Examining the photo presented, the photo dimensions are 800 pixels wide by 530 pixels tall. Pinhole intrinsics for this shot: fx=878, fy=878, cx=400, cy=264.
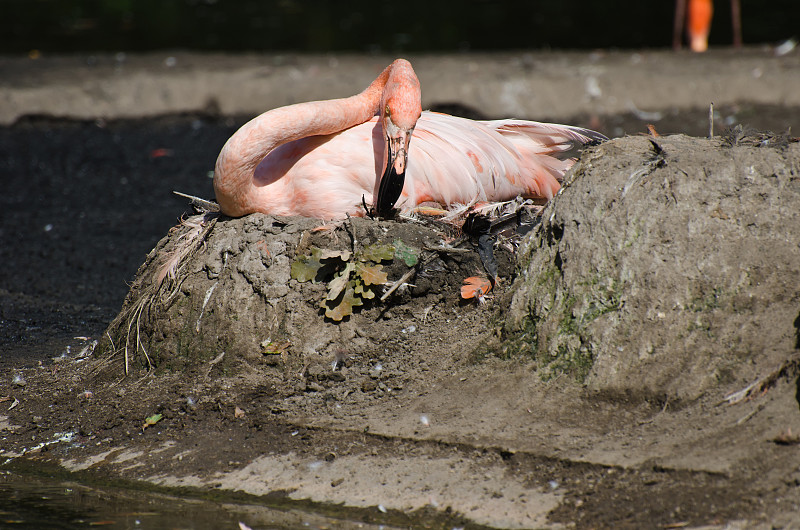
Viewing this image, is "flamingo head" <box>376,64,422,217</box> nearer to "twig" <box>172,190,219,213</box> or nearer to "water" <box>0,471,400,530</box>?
"twig" <box>172,190,219,213</box>

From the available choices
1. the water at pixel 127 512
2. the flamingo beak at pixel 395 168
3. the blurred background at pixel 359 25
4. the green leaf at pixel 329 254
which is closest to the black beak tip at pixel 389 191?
the flamingo beak at pixel 395 168

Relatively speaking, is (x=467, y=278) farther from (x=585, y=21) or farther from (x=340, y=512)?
(x=585, y=21)

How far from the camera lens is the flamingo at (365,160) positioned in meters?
4.86

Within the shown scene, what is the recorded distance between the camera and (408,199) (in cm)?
510

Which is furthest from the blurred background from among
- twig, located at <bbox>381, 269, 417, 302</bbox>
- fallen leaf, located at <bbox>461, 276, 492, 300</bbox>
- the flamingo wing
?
twig, located at <bbox>381, 269, 417, 302</bbox>

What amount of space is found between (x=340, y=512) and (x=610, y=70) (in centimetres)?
910

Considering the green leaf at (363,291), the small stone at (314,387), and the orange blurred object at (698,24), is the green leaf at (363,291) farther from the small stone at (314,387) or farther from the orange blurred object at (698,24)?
the orange blurred object at (698,24)

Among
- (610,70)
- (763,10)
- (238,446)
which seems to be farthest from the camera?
(763,10)

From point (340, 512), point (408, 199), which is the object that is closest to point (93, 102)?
point (408, 199)

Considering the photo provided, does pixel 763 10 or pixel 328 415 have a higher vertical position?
pixel 763 10

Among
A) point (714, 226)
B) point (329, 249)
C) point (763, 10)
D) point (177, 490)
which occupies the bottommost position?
point (177, 490)

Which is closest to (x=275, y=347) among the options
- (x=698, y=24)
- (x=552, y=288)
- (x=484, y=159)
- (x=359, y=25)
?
(x=552, y=288)

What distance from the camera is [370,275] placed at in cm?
471

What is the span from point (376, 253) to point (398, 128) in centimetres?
68
